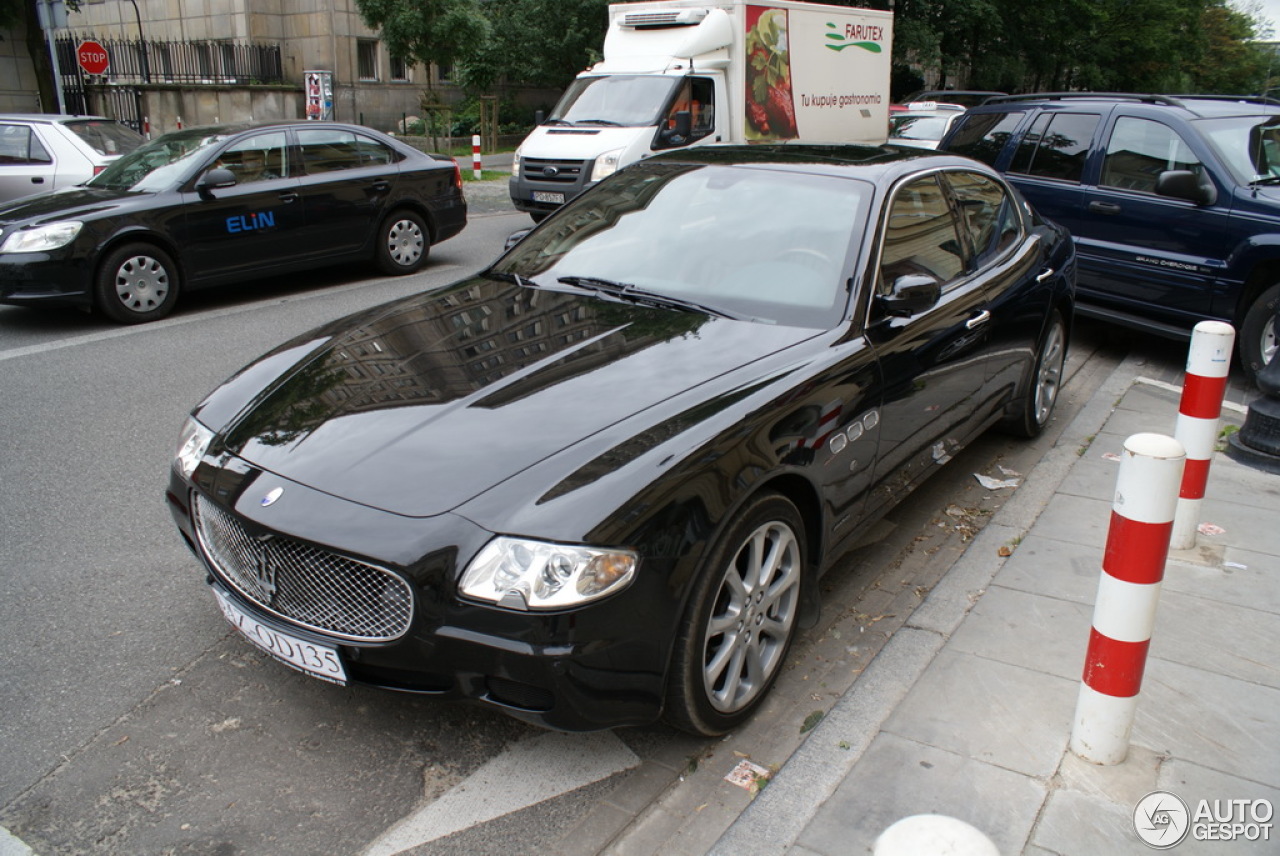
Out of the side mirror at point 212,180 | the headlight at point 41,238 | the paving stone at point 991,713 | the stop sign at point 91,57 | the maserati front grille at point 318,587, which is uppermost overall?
the stop sign at point 91,57

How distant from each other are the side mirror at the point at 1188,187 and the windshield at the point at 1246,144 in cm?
19

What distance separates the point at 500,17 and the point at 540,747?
30.0m

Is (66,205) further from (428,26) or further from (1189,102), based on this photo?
(428,26)

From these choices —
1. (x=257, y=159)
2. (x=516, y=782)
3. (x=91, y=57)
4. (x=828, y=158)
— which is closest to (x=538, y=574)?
(x=516, y=782)

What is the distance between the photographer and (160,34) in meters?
31.9

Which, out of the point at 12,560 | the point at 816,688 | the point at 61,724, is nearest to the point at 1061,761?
the point at 816,688

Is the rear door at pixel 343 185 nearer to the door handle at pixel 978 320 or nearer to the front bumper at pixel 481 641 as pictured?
the door handle at pixel 978 320

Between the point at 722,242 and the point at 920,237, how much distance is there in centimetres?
87

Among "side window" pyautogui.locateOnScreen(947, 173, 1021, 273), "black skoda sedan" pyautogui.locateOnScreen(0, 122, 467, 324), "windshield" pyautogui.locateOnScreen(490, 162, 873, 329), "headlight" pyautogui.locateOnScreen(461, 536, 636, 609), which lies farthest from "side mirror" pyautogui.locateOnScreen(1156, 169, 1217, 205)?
"black skoda sedan" pyautogui.locateOnScreen(0, 122, 467, 324)

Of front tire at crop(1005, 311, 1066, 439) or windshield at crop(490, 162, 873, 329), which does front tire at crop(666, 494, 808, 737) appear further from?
front tire at crop(1005, 311, 1066, 439)

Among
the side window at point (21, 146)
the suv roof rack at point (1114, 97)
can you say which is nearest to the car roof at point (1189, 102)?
the suv roof rack at point (1114, 97)

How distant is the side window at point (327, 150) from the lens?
30.9 ft

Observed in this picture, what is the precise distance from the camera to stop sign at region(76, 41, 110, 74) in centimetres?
1755

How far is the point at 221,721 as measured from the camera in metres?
3.22
